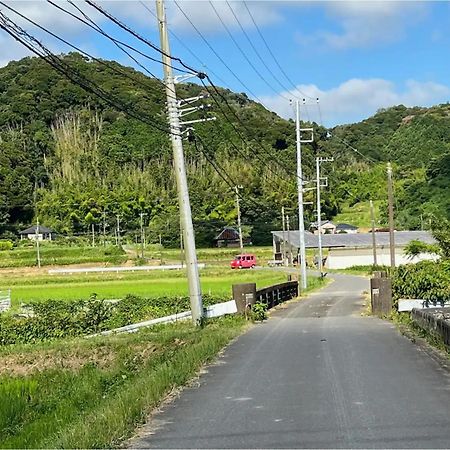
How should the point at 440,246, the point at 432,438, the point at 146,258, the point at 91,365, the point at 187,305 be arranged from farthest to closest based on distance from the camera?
the point at 146,258, the point at 187,305, the point at 440,246, the point at 91,365, the point at 432,438

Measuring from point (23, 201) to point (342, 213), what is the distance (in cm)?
4606

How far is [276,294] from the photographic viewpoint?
3036 centimetres

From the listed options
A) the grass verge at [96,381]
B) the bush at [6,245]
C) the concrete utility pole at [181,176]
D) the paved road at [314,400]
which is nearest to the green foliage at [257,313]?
the grass verge at [96,381]

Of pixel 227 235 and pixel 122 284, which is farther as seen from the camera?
pixel 227 235

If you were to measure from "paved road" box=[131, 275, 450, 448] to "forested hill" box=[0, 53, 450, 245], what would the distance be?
7179cm

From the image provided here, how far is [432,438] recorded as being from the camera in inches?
Answer: 279

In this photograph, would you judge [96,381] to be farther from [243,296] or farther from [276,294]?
[276,294]

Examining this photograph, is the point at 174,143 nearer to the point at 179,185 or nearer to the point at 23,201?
the point at 179,185

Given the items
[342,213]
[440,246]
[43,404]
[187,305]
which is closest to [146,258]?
[342,213]

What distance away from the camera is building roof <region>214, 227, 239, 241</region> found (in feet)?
313

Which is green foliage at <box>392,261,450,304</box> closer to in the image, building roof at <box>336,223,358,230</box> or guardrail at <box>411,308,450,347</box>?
guardrail at <box>411,308,450,347</box>

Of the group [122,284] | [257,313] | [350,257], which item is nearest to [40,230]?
[350,257]

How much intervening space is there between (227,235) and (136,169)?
18480 millimetres

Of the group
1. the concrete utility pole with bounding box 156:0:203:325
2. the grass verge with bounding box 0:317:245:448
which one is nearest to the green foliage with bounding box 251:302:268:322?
the grass verge with bounding box 0:317:245:448
